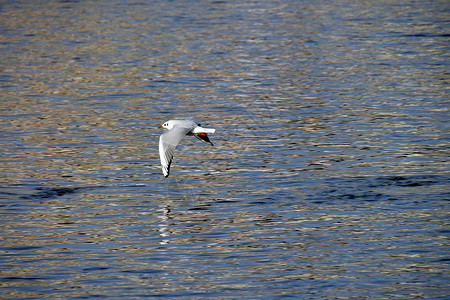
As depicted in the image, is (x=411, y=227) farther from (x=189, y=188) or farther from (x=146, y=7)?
(x=146, y=7)

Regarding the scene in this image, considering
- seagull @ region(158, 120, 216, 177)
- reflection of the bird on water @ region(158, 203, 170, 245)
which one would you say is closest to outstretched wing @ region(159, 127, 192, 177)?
seagull @ region(158, 120, 216, 177)

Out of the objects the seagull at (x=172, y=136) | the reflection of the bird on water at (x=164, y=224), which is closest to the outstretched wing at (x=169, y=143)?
the seagull at (x=172, y=136)

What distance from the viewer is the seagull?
1351 centimetres

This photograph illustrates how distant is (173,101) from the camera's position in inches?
845

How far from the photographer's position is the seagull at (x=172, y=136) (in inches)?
532

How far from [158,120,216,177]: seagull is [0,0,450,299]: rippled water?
0.75 metres

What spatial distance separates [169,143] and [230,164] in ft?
8.25

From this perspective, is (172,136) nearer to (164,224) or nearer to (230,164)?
(164,224)

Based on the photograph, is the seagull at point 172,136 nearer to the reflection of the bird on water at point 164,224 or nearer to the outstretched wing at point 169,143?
the outstretched wing at point 169,143

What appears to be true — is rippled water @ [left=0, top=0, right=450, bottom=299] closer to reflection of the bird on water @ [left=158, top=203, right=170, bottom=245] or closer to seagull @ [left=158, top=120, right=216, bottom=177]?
reflection of the bird on water @ [left=158, top=203, right=170, bottom=245]

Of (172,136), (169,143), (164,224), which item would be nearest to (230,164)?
(172,136)

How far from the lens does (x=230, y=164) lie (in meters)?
16.1

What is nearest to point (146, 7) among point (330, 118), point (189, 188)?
point (330, 118)

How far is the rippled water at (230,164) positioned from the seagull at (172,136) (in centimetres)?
75
